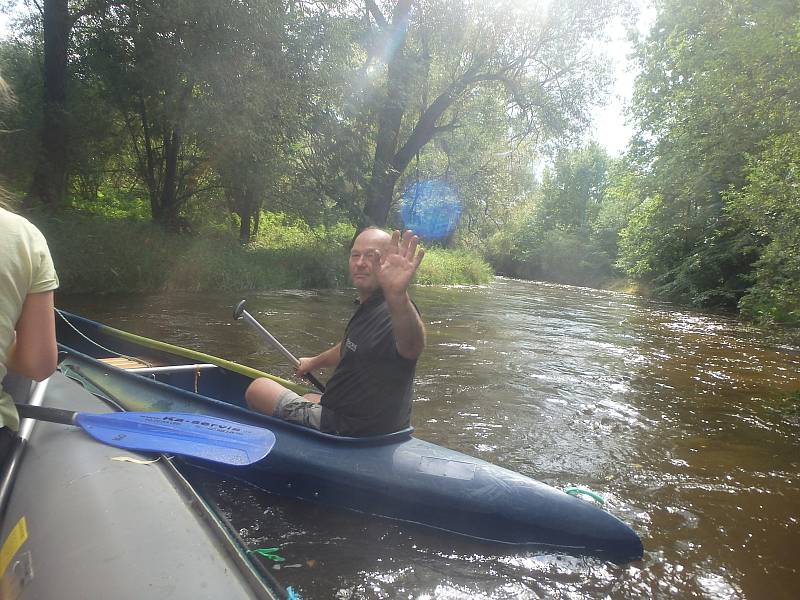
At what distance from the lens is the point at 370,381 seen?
2.36 m

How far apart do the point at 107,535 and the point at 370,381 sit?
1207 millimetres

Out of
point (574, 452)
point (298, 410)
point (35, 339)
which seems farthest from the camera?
point (574, 452)

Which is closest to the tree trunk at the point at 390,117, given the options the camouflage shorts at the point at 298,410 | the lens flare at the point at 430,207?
the lens flare at the point at 430,207

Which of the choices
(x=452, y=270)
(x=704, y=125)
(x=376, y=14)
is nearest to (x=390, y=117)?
(x=376, y=14)

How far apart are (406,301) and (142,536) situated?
1.15 m

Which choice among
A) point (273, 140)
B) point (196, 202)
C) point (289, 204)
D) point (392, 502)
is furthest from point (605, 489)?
point (196, 202)

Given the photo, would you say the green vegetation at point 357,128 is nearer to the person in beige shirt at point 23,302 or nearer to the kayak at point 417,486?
the kayak at point 417,486

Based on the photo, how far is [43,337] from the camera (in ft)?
4.85

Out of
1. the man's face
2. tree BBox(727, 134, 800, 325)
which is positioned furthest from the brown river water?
tree BBox(727, 134, 800, 325)

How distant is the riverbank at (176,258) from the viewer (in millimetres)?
8391

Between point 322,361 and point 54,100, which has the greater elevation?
point 54,100

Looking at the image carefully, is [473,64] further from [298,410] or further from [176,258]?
[298,410]

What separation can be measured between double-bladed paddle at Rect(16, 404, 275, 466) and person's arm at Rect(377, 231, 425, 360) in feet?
2.11

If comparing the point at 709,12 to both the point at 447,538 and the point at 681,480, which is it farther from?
the point at 447,538
